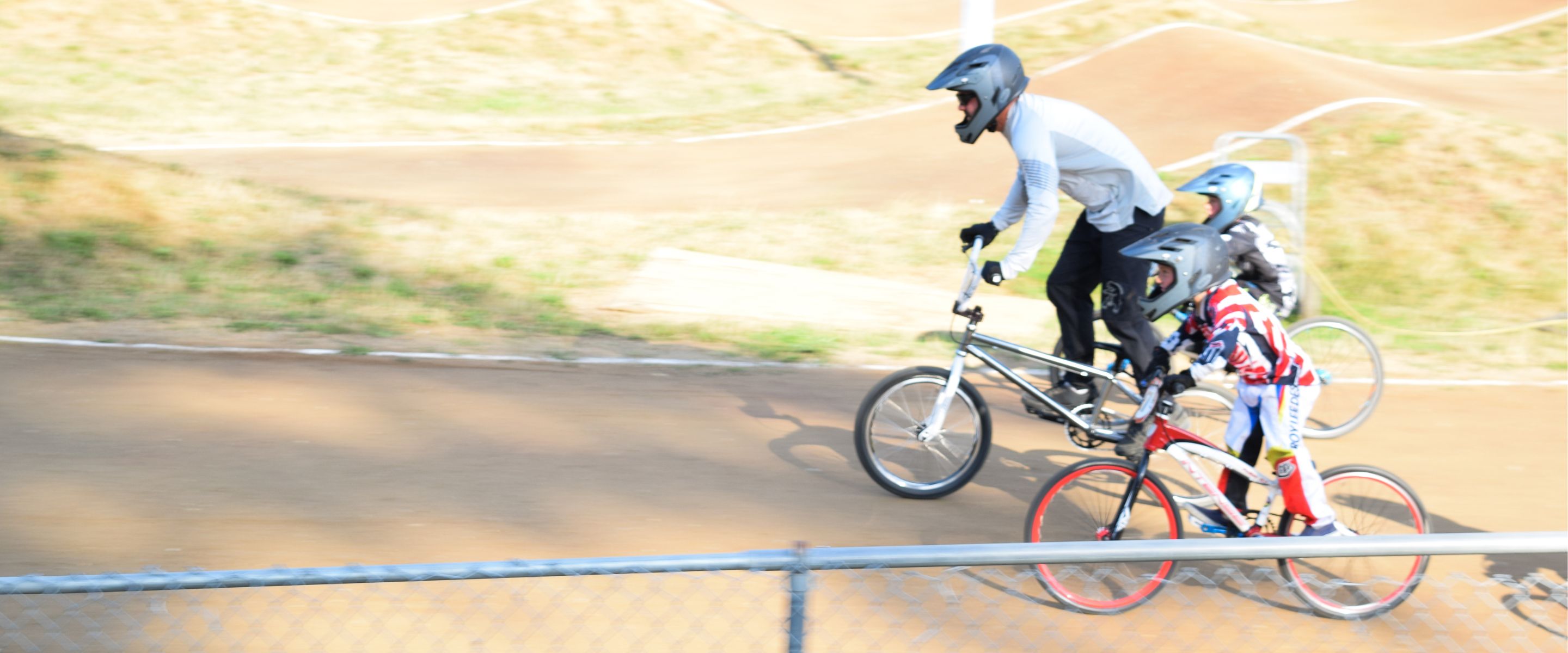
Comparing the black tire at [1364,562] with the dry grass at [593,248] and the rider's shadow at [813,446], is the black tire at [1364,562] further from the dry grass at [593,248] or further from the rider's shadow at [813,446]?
the dry grass at [593,248]

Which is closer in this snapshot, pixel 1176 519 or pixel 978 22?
pixel 1176 519

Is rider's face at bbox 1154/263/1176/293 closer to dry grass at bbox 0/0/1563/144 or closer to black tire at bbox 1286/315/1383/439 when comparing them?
black tire at bbox 1286/315/1383/439

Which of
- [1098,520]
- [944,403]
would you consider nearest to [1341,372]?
[944,403]

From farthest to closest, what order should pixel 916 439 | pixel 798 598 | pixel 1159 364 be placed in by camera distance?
1. pixel 916 439
2. pixel 1159 364
3. pixel 798 598

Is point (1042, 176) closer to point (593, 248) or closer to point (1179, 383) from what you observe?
point (1179, 383)

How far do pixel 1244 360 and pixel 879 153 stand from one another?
13072 millimetres

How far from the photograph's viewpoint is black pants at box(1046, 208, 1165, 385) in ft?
20.0

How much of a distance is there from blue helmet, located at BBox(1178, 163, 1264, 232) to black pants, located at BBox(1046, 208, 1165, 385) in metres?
0.90

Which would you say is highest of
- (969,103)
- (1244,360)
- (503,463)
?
(969,103)

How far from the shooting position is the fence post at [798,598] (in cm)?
267

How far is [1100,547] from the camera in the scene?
273 cm

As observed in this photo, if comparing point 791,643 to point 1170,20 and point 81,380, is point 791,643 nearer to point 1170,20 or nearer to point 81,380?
point 81,380

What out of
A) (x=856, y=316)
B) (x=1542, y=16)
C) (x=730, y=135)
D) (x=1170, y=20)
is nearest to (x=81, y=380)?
(x=856, y=316)

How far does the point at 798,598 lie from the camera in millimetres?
2719
